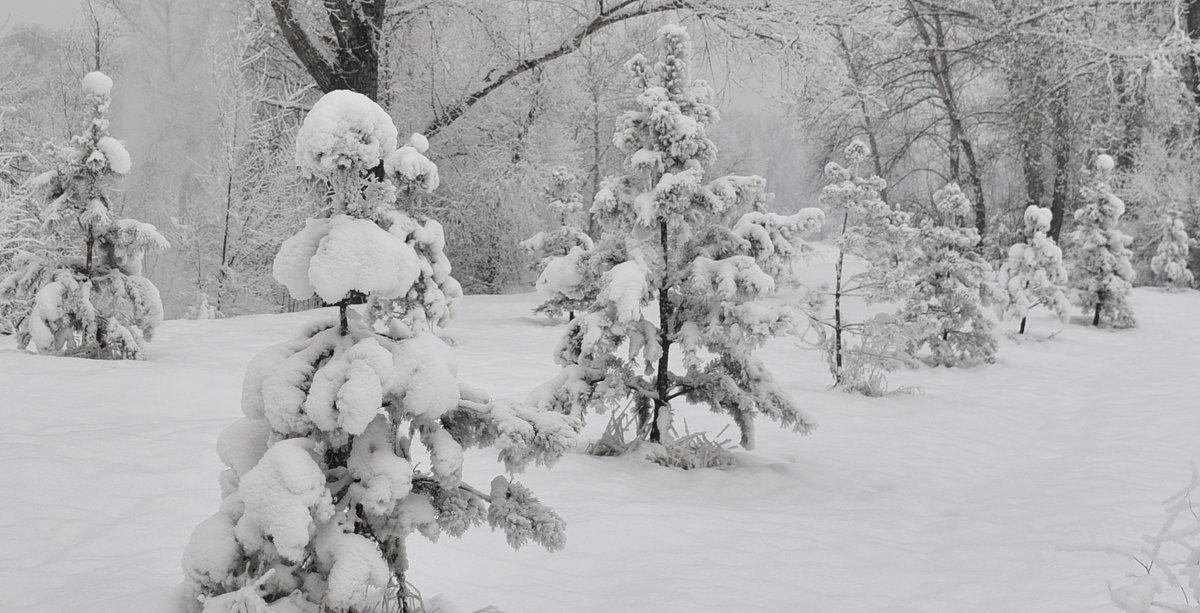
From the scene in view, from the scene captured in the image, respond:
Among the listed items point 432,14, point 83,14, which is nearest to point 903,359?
point 432,14

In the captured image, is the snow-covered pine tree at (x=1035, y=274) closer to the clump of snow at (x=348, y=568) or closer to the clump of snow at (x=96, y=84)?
the clump of snow at (x=96, y=84)

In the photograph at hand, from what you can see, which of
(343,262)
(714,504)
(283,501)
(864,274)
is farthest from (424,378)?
(864,274)

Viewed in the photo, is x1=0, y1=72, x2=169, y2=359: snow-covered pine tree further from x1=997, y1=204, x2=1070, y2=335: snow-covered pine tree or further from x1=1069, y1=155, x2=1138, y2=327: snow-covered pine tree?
x1=1069, y1=155, x2=1138, y2=327: snow-covered pine tree

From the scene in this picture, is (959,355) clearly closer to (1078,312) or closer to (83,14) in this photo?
(1078,312)

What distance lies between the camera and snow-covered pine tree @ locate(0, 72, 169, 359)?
8687 mm

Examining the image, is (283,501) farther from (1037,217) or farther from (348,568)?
(1037,217)

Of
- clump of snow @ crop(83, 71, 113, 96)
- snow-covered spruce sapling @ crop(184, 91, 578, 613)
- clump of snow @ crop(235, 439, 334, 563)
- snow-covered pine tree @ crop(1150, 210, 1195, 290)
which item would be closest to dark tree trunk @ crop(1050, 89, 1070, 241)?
snow-covered pine tree @ crop(1150, 210, 1195, 290)

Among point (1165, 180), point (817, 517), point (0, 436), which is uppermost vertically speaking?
point (1165, 180)

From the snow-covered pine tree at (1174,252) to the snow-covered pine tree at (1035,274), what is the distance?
Answer: 9.35 m

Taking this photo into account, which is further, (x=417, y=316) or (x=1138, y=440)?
(x=417, y=316)

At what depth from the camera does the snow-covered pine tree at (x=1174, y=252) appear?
2308 cm

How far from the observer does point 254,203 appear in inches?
740

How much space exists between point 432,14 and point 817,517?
12.0 m

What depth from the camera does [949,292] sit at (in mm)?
13070
